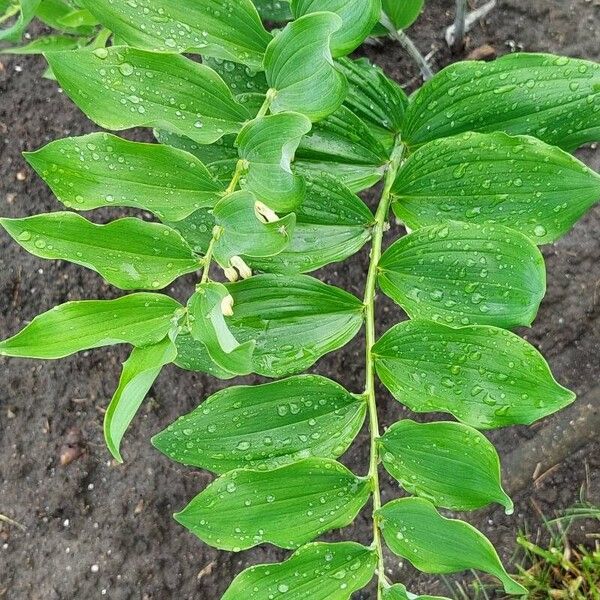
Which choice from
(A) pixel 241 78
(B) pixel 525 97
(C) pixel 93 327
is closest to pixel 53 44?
(A) pixel 241 78

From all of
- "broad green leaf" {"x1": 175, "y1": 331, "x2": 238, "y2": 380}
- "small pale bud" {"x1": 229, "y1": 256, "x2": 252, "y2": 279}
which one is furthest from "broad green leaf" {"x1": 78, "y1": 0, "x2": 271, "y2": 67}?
"broad green leaf" {"x1": 175, "y1": 331, "x2": 238, "y2": 380}

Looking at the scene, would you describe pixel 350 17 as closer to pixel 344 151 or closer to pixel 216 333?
pixel 344 151

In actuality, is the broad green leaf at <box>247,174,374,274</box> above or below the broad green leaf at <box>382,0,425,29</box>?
below

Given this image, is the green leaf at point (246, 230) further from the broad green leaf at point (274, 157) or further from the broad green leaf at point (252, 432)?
the broad green leaf at point (252, 432)

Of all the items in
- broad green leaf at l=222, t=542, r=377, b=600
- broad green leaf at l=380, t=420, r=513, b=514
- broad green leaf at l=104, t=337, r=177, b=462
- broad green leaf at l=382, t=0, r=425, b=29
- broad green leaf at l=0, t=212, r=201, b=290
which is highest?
broad green leaf at l=382, t=0, r=425, b=29

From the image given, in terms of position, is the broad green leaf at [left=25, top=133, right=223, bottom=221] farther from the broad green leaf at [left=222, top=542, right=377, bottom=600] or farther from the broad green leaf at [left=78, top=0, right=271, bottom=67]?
the broad green leaf at [left=222, top=542, right=377, bottom=600]

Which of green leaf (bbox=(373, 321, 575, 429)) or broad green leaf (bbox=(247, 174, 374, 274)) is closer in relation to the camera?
green leaf (bbox=(373, 321, 575, 429))

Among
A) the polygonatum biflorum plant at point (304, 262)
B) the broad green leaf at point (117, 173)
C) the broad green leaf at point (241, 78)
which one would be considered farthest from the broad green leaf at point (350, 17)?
the broad green leaf at point (117, 173)
